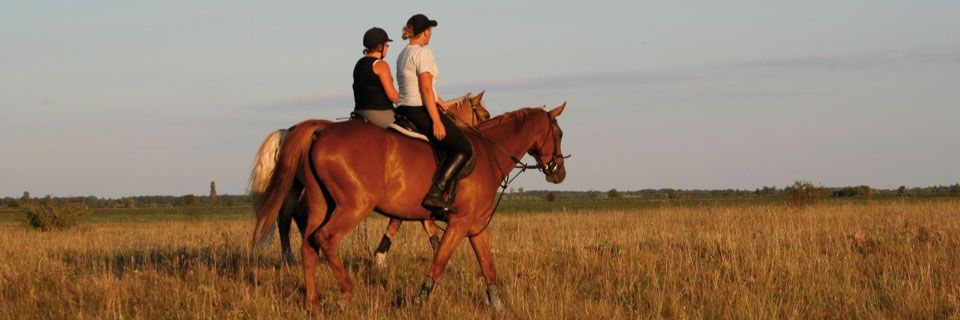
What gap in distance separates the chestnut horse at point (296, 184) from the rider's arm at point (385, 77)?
1.96 ft

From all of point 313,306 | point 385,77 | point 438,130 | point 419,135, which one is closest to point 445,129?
point 438,130

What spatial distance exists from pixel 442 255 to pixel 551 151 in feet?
6.03

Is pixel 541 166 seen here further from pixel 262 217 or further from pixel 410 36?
pixel 262 217

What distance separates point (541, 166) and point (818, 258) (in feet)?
11.2

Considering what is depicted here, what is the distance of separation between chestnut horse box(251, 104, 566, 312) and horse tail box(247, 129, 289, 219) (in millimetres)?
298

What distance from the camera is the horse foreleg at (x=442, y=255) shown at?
8.40m

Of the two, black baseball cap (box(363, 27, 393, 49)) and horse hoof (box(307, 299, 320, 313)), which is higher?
black baseball cap (box(363, 27, 393, 49))

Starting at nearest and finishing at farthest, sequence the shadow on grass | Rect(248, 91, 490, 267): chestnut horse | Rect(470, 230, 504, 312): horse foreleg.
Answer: Rect(470, 230, 504, 312): horse foreleg
Rect(248, 91, 490, 267): chestnut horse
the shadow on grass

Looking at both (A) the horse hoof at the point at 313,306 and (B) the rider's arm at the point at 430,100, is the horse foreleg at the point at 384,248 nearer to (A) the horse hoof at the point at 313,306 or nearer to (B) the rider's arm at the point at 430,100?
(A) the horse hoof at the point at 313,306

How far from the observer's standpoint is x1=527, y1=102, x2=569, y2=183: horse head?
31.5 feet

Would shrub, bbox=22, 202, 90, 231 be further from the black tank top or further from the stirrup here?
the stirrup

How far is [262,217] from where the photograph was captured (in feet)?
28.4

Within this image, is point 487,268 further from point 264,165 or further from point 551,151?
point 264,165

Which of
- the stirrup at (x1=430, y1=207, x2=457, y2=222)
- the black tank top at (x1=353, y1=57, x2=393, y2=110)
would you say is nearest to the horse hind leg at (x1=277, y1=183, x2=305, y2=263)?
the black tank top at (x1=353, y1=57, x2=393, y2=110)
